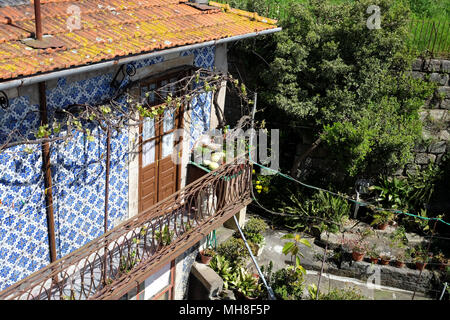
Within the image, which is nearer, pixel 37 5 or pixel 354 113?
pixel 37 5

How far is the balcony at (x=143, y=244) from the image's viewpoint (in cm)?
717

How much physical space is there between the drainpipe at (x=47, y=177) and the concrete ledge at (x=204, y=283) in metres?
3.81

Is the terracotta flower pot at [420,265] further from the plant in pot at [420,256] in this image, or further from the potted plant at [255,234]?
the potted plant at [255,234]

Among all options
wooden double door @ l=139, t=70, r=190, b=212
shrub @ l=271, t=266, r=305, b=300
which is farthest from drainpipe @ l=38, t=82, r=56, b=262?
shrub @ l=271, t=266, r=305, b=300

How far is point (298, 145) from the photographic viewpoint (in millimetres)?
13656

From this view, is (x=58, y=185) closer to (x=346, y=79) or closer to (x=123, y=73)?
(x=123, y=73)

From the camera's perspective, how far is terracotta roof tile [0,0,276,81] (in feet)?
19.5

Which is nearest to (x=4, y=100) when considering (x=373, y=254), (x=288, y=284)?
(x=288, y=284)

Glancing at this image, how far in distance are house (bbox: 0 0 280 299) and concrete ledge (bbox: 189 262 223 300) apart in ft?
3.88

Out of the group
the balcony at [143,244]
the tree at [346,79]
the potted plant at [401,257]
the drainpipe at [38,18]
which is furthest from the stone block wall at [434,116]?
the drainpipe at [38,18]

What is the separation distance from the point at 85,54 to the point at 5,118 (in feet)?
4.09

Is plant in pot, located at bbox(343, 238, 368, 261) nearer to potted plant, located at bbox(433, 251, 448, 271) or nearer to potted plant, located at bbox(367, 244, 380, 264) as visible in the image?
potted plant, located at bbox(367, 244, 380, 264)
